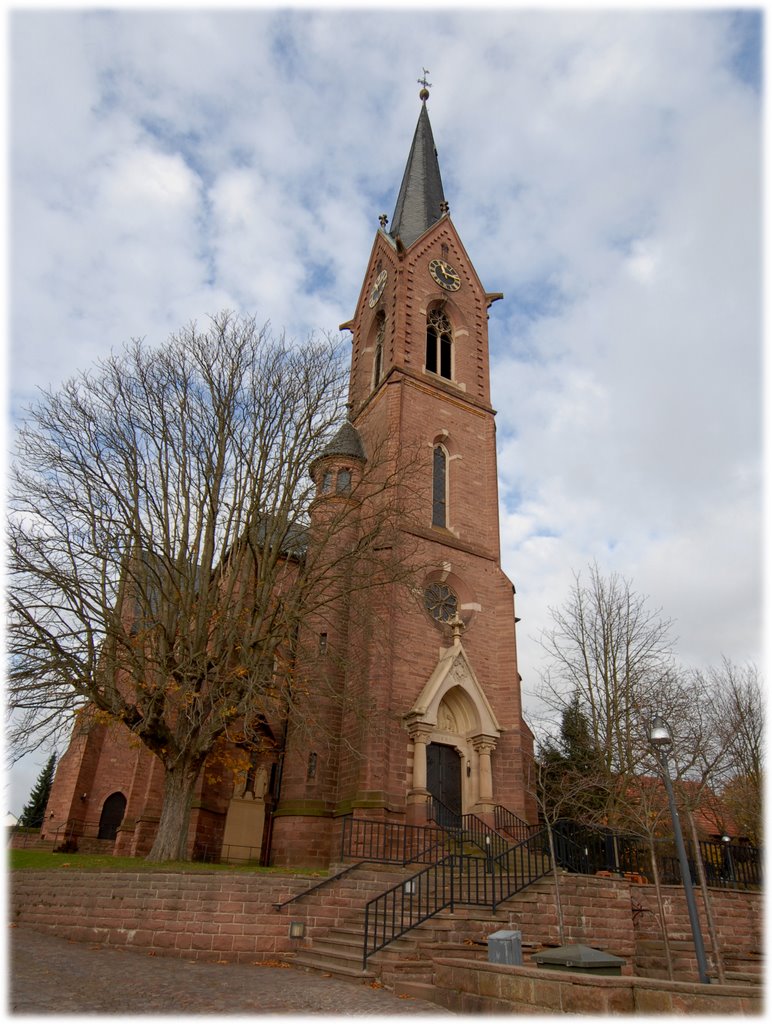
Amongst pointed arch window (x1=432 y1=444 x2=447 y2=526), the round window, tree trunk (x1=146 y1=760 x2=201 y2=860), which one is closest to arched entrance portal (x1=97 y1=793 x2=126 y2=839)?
tree trunk (x1=146 y1=760 x2=201 y2=860)

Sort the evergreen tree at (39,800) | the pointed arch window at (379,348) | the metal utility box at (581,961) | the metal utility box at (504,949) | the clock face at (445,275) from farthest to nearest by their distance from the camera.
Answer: the evergreen tree at (39,800), the clock face at (445,275), the pointed arch window at (379,348), the metal utility box at (504,949), the metal utility box at (581,961)

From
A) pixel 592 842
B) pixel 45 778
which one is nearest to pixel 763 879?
pixel 592 842

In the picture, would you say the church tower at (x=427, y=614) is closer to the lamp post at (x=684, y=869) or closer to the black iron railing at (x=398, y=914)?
the black iron railing at (x=398, y=914)

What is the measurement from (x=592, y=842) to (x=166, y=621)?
37.6 ft

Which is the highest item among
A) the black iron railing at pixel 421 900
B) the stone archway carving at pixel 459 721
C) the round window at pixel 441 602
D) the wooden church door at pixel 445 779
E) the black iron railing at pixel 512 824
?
the round window at pixel 441 602

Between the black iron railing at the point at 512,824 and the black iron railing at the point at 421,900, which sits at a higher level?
the black iron railing at the point at 512,824

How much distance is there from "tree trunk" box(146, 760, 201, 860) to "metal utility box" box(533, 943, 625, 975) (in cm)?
901

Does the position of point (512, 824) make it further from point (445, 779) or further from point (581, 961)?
point (581, 961)

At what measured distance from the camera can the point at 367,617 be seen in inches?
748

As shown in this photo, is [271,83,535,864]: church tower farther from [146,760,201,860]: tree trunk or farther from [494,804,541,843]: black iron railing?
[146,760,201,860]: tree trunk

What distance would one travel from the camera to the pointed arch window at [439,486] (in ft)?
76.6

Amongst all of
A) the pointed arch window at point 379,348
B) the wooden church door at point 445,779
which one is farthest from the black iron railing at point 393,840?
the pointed arch window at point 379,348

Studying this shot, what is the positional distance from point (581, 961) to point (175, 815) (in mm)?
9758

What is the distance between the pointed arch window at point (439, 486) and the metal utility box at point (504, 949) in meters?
15.1
